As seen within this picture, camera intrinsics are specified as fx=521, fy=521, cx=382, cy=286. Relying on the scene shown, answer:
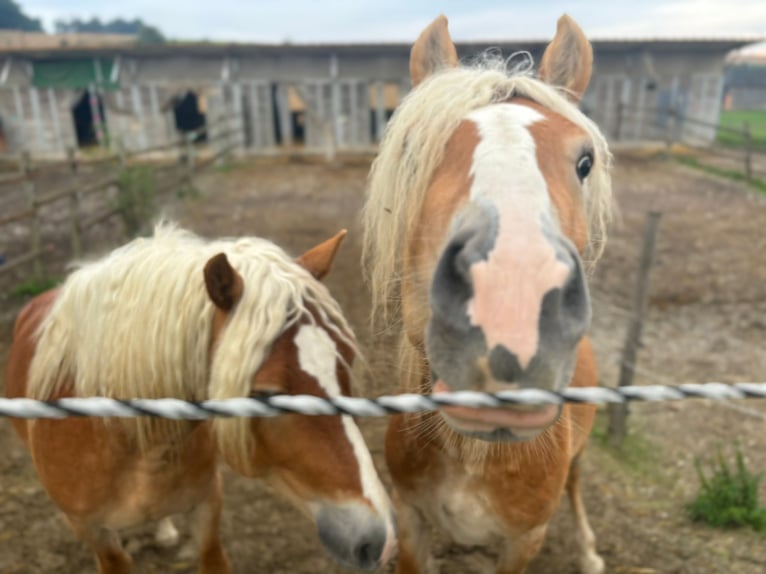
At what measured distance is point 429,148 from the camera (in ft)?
4.82

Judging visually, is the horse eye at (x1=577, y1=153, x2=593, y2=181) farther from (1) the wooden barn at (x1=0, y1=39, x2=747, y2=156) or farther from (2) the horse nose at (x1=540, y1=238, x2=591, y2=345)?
(1) the wooden barn at (x1=0, y1=39, x2=747, y2=156)

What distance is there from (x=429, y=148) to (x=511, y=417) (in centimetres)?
77

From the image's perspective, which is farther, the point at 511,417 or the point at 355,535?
the point at 355,535

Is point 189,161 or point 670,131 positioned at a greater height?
point 670,131

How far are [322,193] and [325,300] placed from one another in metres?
11.7

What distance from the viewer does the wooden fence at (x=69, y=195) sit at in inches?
271

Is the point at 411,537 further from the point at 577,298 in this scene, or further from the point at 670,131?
the point at 670,131

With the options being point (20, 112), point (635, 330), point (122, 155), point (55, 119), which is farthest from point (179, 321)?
point (20, 112)

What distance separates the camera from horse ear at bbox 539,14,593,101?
178 cm

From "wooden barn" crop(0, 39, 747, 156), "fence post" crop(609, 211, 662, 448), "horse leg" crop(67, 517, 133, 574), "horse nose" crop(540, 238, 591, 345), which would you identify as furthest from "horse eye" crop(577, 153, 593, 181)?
"wooden barn" crop(0, 39, 747, 156)

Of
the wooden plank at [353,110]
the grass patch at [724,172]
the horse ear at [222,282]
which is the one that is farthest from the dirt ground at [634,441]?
the wooden plank at [353,110]

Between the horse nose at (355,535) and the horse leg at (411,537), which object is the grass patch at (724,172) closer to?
the horse leg at (411,537)

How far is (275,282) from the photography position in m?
1.74

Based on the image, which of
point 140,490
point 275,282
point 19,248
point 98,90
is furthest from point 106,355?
point 98,90
